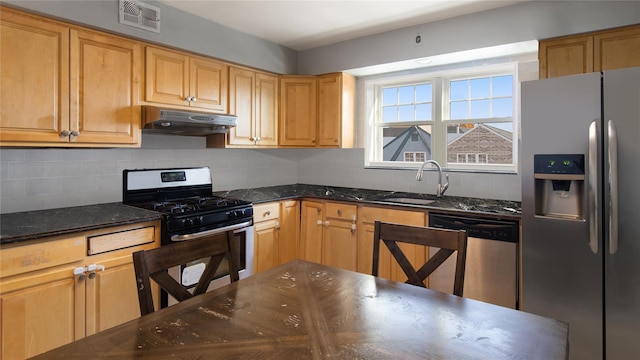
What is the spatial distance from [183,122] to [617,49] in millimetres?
2845

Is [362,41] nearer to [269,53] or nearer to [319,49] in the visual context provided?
[319,49]

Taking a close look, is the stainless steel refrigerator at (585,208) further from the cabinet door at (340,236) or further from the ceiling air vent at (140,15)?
the ceiling air vent at (140,15)

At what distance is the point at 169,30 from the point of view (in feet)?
8.99

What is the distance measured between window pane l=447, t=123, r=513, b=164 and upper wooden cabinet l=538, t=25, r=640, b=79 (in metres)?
0.71

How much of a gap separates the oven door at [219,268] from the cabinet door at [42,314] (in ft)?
1.70

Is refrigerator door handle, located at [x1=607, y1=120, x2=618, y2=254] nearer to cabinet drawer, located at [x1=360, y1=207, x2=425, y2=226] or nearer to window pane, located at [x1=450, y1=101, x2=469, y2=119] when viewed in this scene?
cabinet drawer, located at [x1=360, y1=207, x2=425, y2=226]

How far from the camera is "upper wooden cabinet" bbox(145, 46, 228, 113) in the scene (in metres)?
2.70

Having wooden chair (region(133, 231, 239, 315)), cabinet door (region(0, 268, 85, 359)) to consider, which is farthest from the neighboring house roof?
cabinet door (region(0, 268, 85, 359))

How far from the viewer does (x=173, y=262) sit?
146 cm

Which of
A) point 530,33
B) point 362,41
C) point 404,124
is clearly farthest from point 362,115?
point 530,33

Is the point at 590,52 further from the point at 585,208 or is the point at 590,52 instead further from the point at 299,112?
the point at 299,112

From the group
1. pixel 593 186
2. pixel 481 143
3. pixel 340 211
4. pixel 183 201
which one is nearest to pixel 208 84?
pixel 183 201

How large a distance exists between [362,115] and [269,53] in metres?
1.10

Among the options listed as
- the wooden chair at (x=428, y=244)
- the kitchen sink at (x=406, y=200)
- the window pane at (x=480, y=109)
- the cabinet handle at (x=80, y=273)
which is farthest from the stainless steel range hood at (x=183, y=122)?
the window pane at (x=480, y=109)
